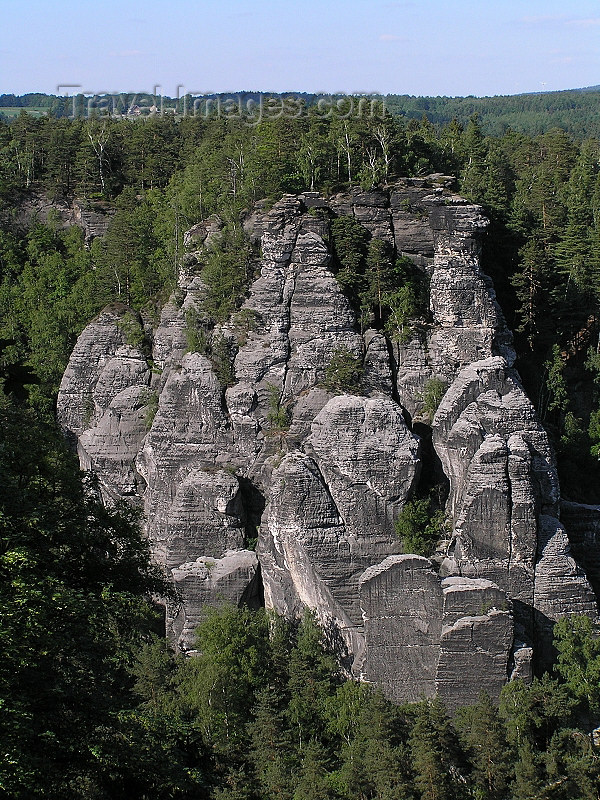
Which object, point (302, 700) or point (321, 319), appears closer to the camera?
point (302, 700)

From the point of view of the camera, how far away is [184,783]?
20016 mm

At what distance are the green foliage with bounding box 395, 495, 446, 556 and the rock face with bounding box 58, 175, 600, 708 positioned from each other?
34 cm

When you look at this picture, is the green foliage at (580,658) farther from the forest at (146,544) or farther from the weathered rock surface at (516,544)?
the weathered rock surface at (516,544)

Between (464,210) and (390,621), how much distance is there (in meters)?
14.8

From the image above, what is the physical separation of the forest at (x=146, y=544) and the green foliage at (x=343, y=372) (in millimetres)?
2637

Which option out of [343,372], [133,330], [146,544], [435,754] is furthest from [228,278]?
[435,754]

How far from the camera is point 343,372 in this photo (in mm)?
34844

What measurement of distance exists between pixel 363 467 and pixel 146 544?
11.3m

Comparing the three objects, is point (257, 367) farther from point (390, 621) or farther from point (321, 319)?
point (390, 621)

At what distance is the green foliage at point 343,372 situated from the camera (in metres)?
34.9

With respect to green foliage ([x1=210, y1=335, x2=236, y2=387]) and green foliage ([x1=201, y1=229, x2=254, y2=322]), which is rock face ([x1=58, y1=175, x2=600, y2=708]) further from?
green foliage ([x1=201, y1=229, x2=254, y2=322])

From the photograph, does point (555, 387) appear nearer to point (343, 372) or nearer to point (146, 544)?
point (343, 372)

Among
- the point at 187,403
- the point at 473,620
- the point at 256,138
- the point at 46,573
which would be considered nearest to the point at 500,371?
the point at 473,620

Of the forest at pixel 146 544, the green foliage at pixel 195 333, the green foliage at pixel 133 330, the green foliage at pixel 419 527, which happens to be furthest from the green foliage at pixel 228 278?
the green foliage at pixel 419 527
